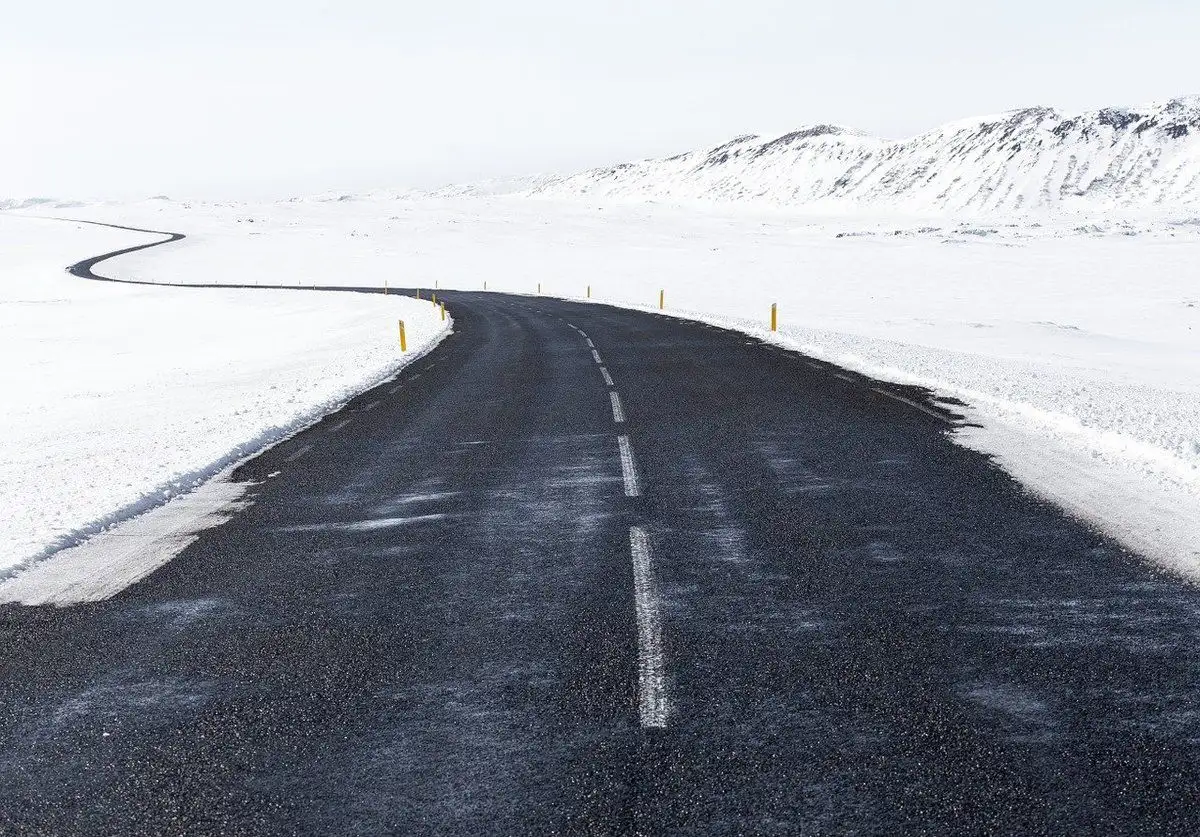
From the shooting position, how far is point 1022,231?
10075 cm

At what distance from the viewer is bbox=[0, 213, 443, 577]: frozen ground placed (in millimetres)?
9188

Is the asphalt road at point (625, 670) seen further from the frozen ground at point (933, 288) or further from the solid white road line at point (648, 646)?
the frozen ground at point (933, 288)

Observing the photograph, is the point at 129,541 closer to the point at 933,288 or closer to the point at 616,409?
the point at 616,409

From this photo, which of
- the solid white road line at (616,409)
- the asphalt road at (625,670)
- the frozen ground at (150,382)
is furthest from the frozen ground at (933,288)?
the frozen ground at (150,382)

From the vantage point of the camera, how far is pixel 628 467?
9.41 metres

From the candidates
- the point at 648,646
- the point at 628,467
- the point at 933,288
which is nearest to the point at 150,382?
the point at 628,467

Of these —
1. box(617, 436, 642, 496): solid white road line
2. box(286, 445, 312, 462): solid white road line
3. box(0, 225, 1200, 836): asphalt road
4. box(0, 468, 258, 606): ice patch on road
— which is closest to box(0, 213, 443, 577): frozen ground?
box(0, 468, 258, 606): ice patch on road

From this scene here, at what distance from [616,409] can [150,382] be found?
1489cm

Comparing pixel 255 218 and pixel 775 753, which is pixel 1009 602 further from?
pixel 255 218

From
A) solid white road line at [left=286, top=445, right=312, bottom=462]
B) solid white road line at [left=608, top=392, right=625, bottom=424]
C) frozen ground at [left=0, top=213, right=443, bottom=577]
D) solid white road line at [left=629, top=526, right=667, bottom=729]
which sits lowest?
frozen ground at [left=0, top=213, right=443, bottom=577]

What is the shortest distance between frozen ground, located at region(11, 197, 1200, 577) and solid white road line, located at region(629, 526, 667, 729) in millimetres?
3481

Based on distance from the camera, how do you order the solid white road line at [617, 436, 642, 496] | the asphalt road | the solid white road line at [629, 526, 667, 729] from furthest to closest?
the solid white road line at [617, 436, 642, 496]
the solid white road line at [629, 526, 667, 729]
the asphalt road

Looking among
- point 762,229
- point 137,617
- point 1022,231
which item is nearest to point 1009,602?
point 137,617

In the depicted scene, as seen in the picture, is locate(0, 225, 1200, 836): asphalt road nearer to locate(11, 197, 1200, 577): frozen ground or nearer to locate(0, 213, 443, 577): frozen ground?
locate(11, 197, 1200, 577): frozen ground
